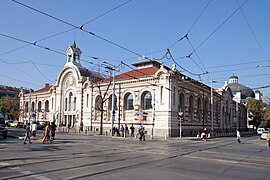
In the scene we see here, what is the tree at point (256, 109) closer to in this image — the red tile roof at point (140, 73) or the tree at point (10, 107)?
the red tile roof at point (140, 73)

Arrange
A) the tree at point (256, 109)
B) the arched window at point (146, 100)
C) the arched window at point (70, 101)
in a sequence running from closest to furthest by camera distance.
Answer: the arched window at point (146, 100), the arched window at point (70, 101), the tree at point (256, 109)

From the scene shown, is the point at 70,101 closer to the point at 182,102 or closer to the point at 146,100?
the point at 146,100

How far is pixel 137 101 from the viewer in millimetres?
43594

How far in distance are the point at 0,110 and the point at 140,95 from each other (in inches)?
1997

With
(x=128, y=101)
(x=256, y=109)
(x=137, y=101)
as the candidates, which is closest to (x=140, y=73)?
(x=128, y=101)

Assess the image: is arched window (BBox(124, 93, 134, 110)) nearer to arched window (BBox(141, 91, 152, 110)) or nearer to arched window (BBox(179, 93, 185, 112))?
arched window (BBox(141, 91, 152, 110))

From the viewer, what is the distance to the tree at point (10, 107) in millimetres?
76175

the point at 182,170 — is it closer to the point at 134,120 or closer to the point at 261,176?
the point at 261,176

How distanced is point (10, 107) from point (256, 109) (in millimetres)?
77640

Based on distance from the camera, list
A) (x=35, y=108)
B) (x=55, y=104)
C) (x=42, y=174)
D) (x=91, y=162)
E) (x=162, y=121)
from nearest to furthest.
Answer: (x=42, y=174) → (x=91, y=162) → (x=162, y=121) → (x=55, y=104) → (x=35, y=108)

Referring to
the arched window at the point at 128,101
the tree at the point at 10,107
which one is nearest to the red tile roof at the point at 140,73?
the arched window at the point at 128,101

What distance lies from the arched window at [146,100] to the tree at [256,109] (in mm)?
57477

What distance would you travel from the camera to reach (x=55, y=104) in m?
60.8

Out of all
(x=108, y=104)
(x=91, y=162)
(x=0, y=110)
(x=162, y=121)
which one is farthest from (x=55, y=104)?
(x=91, y=162)
